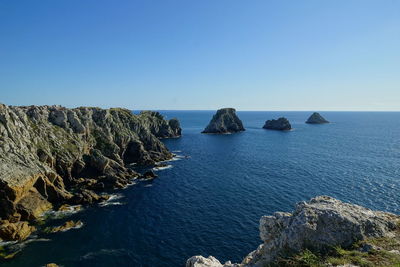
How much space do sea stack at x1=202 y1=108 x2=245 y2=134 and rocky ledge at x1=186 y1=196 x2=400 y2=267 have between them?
6218 inches

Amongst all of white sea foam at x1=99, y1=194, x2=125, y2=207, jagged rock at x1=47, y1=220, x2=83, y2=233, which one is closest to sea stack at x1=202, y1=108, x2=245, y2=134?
white sea foam at x1=99, y1=194, x2=125, y2=207

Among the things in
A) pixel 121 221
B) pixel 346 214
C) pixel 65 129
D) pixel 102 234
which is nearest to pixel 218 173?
pixel 121 221

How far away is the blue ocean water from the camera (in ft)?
119

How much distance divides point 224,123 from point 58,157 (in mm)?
127005

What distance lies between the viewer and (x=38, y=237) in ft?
131

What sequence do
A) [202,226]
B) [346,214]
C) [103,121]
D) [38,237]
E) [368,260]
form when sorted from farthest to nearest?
[103,121] → [202,226] → [38,237] → [346,214] → [368,260]

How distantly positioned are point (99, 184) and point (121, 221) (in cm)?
1956

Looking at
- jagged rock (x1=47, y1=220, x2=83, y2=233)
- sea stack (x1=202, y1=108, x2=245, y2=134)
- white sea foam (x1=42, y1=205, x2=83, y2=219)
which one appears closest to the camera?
jagged rock (x1=47, y1=220, x2=83, y2=233)

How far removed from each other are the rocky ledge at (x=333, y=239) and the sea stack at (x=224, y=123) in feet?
518

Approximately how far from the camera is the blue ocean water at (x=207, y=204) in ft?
119

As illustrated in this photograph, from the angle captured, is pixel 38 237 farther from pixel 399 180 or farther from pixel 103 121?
pixel 399 180

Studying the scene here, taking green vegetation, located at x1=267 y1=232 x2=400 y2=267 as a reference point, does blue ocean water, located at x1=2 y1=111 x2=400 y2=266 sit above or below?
below

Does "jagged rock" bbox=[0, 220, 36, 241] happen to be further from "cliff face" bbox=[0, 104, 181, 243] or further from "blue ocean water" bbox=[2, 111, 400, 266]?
"blue ocean water" bbox=[2, 111, 400, 266]

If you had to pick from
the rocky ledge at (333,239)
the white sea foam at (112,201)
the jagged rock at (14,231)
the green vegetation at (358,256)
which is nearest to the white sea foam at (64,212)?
the white sea foam at (112,201)
